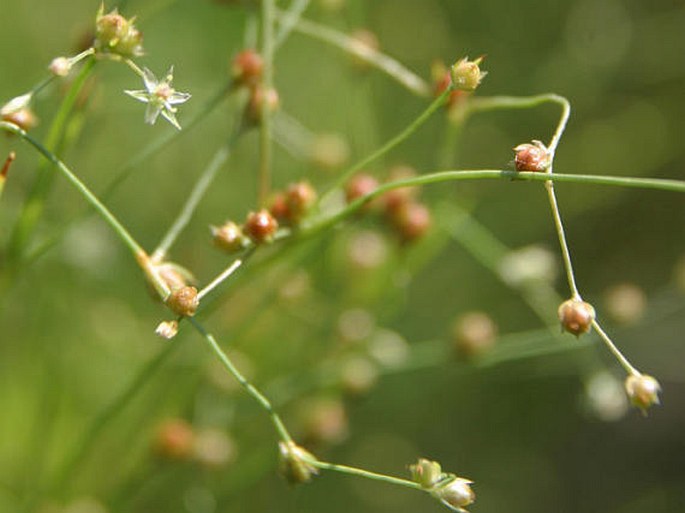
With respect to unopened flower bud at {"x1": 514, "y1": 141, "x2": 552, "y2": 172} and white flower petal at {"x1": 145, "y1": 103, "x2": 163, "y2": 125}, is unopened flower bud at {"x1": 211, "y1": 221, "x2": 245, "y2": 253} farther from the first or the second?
unopened flower bud at {"x1": 514, "y1": 141, "x2": 552, "y2": 172}

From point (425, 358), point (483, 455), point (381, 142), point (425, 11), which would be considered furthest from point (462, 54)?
point (483, 455)

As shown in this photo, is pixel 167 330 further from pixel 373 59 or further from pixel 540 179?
pixel 373 59

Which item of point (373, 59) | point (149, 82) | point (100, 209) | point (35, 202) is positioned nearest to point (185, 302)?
point (100, 209)

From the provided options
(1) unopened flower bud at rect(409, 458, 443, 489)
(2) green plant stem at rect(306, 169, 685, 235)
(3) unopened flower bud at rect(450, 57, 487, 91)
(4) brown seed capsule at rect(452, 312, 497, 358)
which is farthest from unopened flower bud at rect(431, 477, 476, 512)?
(4) brown seed capsule at rect(452, 312, 497, 358)

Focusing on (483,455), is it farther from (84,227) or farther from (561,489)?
(84,227)

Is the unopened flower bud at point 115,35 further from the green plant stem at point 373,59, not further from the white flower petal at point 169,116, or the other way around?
the green plant stem at point 373,59

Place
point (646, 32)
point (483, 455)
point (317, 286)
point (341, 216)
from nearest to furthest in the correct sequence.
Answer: point (341, 216) < point (317, 286) < point (483, 455) < point (646, 32)

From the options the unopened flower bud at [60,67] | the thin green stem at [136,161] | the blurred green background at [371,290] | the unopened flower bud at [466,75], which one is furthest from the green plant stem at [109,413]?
the unopened flower bud at [466,75]
